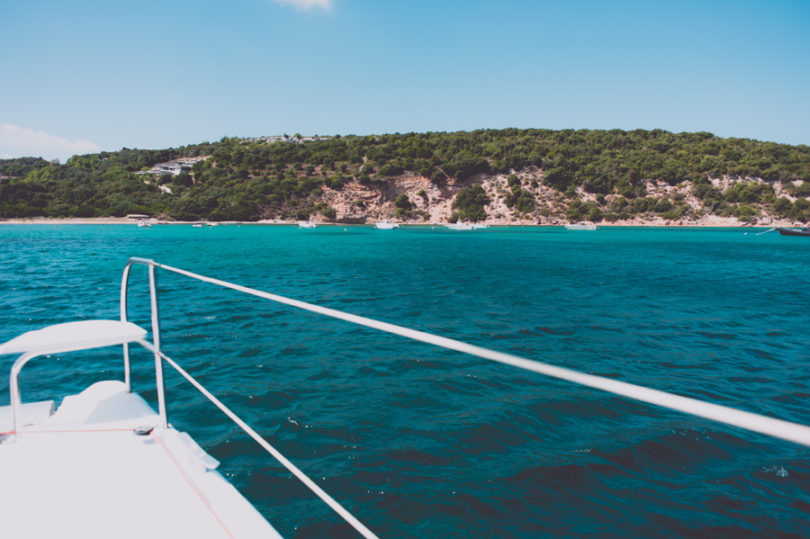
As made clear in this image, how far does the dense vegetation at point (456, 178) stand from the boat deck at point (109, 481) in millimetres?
83672

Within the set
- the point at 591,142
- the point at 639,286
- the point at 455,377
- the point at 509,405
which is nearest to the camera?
the point at 509,405

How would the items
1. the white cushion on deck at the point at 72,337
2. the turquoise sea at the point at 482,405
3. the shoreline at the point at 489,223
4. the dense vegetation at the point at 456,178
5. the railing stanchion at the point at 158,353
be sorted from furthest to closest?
the dense vegetation at the point at 456,178
the shoreline at the point at 489,223
the turquoise sea at the point at 482,405
the railing stanchion at the point at 158,353
the white cushion on deck at the point at 72,337

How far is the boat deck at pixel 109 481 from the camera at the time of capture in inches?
76.7

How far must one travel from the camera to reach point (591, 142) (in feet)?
330

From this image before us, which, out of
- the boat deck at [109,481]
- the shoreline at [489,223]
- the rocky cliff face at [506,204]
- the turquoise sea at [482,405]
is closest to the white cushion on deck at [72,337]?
the boat deck at [109,481]

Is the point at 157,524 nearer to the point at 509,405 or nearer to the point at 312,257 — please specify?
the point at 509,405

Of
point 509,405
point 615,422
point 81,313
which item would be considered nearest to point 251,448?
point 509,405

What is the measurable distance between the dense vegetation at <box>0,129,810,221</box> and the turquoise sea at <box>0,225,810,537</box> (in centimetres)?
7408

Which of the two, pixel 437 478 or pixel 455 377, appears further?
pixel 455 377

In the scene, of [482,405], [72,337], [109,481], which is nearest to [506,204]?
[482,405]

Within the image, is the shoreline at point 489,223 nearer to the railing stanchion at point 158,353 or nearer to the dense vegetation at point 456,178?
the dense vegetation at point 456,178

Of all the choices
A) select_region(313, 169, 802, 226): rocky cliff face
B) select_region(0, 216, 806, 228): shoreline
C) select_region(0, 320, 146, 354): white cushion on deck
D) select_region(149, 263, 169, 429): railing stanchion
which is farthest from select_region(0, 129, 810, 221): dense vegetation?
select_region(0, 320, 146, 354): white cushion on deck

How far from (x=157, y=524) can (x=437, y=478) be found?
312 cm

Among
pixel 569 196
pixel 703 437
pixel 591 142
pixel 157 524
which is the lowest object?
pixel 703 437
